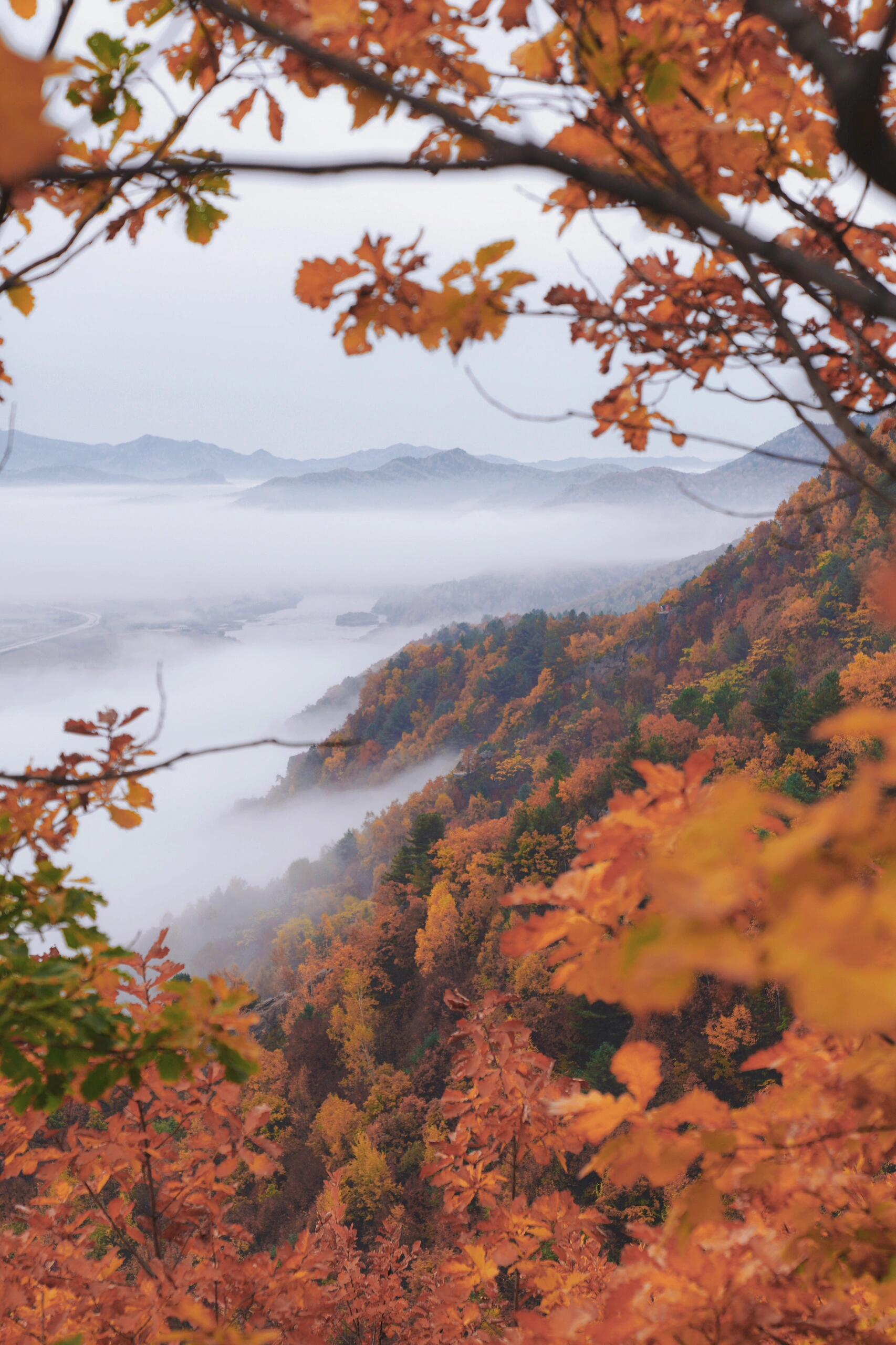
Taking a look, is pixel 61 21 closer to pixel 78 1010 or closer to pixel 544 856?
pixel 78 1010

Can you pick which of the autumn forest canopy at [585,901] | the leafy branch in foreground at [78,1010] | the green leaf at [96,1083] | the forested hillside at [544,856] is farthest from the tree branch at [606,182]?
the green leaf at [96,1083]

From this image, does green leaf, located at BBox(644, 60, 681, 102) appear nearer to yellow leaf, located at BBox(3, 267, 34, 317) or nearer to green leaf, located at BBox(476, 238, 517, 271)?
A: green leaf, located at BBox(476, 238, 517, 271)

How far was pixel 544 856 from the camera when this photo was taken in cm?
3177

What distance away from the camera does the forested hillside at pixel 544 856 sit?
78.7ft

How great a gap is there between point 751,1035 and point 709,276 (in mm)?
24542

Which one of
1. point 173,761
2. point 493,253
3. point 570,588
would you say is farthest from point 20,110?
point 570,588

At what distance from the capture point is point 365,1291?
4859 mm

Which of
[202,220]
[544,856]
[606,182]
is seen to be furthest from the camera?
[544,856]

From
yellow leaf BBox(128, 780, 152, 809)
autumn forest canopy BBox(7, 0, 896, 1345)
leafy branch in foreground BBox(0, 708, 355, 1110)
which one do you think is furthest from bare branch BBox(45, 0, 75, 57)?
yellow leaf BBox(128, 780, 152, 809)

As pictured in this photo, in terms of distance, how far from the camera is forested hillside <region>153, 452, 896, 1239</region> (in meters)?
24.0

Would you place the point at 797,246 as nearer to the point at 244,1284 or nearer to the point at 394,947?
the point at 244,1284

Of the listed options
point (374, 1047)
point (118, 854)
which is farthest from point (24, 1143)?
point (118, 854)

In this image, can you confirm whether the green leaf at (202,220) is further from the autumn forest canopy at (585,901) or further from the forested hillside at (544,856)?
the forested hillside at (544,856)

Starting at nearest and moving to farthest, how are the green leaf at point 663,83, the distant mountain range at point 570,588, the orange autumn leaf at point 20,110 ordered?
the orange autumn leaf at point 20,110, the green leaf at point 663,83, the distant mountain range at point 570,588
